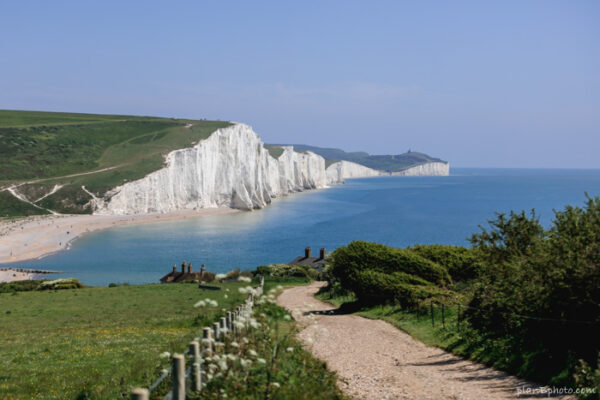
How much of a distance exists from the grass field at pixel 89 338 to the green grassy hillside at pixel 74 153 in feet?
280

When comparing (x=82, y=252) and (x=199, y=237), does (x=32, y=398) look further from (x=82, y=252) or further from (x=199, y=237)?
(x=199, y=237)

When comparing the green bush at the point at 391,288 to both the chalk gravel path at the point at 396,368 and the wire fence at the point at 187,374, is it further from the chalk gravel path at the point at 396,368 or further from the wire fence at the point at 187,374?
the wire fence at the point at 187,374

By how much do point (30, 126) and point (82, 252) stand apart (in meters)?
97.3

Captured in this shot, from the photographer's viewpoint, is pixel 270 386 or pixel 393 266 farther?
pixel 393 266

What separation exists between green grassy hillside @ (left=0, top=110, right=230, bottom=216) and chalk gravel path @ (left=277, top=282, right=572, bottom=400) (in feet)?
357

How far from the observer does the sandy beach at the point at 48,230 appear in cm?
8400

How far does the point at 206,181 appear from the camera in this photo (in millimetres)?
147375

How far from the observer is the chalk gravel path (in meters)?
11.7

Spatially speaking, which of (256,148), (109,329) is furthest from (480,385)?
(256,148)

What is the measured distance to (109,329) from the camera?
875 inches

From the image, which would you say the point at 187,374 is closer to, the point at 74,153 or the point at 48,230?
the point at 48,230

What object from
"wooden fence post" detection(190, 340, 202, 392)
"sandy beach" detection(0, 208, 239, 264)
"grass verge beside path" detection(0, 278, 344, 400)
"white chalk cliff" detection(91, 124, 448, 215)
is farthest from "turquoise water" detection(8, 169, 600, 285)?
"wooden fence post" detection(190, 340, 202, 392)

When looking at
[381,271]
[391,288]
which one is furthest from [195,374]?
[381,271]

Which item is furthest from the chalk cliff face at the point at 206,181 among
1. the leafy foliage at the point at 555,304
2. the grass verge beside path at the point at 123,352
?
the leafy foliage at the point at 555,304
